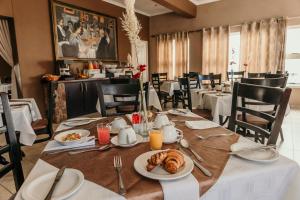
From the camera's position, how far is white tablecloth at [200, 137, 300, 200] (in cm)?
73

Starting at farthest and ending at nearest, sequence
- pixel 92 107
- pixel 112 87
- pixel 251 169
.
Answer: pixel 92 107 < pixel 112 87 < pixel 251 169

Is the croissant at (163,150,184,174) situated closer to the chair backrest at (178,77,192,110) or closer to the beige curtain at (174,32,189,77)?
the chair backrest at (178,77,192,110)

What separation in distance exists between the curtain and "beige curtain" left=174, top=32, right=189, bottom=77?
15.9ft

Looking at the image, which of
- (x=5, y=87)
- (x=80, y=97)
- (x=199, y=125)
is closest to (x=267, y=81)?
(x=199, y=125)

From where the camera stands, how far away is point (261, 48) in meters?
5.66

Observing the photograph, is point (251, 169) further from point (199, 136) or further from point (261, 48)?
point (261, 48)

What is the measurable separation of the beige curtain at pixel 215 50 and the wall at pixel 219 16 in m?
0.23

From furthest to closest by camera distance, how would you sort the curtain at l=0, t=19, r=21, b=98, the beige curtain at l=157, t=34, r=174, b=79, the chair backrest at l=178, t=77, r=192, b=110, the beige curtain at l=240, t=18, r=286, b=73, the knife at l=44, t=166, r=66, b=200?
1. the beige curtain at l=157, t=34, r=174, b=79
2. the beige curtain at l=240, t=18, r=286, b=73
3. the curtain at l=0, t=19, r=21, b=98
4. the chair backrest at l=178, t=77, r=192, b=110
5. the knife at l=44, t=166, r=66, b=200

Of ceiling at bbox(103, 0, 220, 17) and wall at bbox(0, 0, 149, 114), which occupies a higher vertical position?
ceiling at bbox(103, 0, 220, 17)

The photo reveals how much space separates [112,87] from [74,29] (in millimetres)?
3861

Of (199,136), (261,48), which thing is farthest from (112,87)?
(261,48)

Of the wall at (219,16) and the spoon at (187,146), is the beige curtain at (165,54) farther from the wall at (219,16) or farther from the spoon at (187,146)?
Result: the spoon at (187,146)

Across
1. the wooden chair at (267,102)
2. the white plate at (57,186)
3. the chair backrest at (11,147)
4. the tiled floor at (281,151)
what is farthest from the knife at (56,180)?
the tiled floor at (281,151)

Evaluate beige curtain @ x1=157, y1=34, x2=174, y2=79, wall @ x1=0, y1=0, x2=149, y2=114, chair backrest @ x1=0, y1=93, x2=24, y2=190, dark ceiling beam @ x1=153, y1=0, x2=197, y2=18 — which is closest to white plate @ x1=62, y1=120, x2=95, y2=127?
chair backrest @ x1=0, y1=93, x2=24, y2=190
